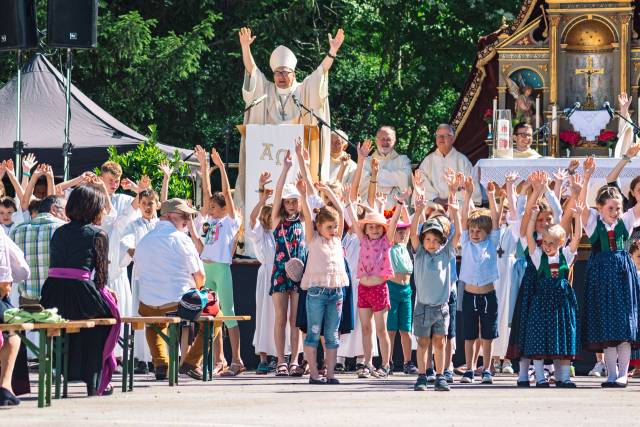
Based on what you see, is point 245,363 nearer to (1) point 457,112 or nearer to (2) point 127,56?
(1) point 457,112

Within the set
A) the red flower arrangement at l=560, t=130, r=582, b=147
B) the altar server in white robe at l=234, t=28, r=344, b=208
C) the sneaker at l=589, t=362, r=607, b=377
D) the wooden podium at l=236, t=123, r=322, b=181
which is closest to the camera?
the sneaker at l=589, t=362, r=607, b=377

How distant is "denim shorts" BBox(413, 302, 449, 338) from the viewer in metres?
14.9

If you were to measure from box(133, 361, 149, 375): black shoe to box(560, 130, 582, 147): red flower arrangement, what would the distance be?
8715mm

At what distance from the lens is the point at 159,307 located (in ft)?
50.5

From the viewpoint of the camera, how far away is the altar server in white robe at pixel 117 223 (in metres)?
17.3

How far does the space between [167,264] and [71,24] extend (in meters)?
6.81

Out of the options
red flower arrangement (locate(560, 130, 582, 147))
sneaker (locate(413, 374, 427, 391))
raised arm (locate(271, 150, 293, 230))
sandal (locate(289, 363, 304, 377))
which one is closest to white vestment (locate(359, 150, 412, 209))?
red flower arrangement (locate(560, 130, 582, 147))

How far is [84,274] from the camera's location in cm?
1359

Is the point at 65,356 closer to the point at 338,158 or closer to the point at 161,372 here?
the point at 161,372

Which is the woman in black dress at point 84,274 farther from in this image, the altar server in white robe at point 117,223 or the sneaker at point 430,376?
the altar server in white robe at point 117,223

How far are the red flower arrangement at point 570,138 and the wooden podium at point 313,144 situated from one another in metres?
5.75

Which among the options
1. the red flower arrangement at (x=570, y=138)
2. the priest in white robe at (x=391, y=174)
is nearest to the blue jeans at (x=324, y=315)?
the priest in white robe at (x=391, y=174)

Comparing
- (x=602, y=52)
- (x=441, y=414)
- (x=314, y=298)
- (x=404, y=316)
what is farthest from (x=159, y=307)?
(x=602, y=52)

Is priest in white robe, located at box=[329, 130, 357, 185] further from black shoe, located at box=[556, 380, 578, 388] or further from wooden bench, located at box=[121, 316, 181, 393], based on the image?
black shoe, located at box=[556, 380, 578, 388]
